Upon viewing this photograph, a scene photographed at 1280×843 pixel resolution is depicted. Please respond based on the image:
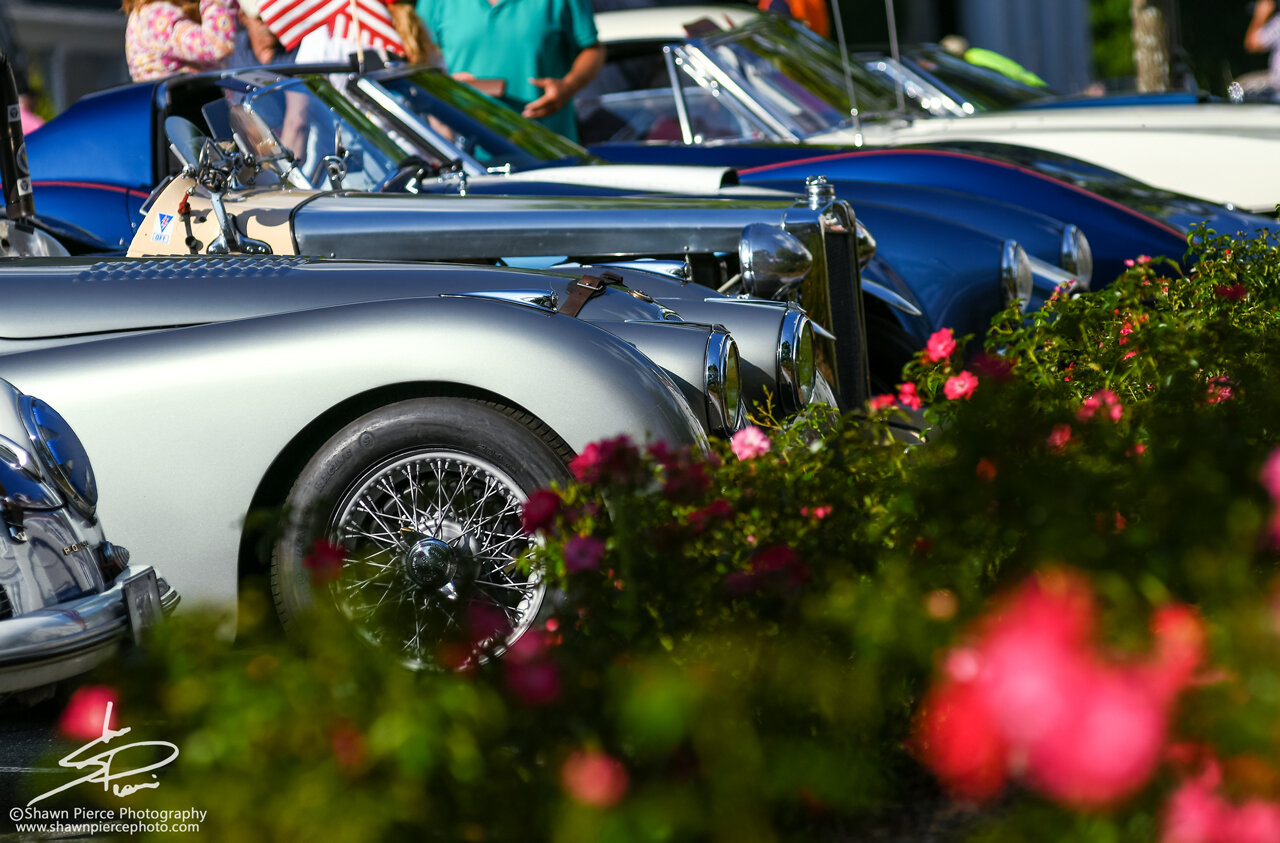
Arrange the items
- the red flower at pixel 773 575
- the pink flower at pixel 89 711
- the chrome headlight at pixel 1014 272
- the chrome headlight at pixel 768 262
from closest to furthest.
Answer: the pink flower at pixel 89 711, the red flower at pixel 773 575, the chrome headlight at pixel 768 262, the chrome headlight at pixel 1014 272

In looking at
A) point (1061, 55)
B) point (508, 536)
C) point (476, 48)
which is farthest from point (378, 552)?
point (1061, 55)

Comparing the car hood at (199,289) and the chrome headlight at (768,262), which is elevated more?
the car hood at (199,289)

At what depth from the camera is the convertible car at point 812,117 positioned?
7461 millimetres

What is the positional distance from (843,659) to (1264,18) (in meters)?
13.9

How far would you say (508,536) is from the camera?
309cm

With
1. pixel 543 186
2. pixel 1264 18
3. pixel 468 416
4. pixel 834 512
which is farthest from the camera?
pixel 1264 18

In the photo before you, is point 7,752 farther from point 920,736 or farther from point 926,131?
point 926,131

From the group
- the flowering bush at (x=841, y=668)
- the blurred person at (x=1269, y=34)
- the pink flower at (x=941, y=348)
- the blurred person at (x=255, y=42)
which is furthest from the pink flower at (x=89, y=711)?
Answer: the blurred person at (x=1269, y=34)

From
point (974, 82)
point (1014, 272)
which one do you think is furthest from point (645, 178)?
point (974, 82)

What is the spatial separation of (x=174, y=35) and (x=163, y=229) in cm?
189

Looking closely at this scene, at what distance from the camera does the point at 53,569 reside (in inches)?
105

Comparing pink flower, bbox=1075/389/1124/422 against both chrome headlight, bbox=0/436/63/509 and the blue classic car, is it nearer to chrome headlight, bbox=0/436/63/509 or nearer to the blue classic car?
chrome headlight, bbox=0/436/63/509

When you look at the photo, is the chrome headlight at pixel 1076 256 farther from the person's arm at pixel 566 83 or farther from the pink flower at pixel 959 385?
the pink flower at pixel 959 385

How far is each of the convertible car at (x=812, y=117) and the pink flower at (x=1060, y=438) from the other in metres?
5.13
